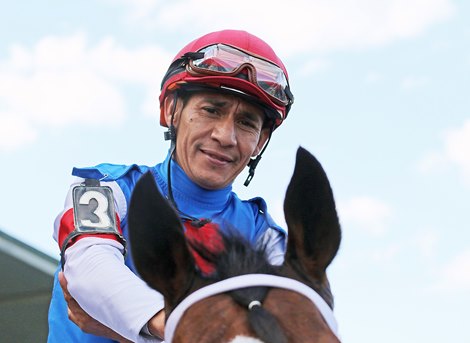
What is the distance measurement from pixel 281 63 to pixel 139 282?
1.45m

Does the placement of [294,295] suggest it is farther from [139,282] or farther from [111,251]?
[111,251]

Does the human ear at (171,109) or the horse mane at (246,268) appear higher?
the human ear at (171,109)

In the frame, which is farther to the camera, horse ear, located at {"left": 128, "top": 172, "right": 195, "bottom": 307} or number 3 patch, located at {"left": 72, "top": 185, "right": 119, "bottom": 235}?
number 3 patch, located at {"left": 72, "top": 185, "right": 119, "bottom": 235}

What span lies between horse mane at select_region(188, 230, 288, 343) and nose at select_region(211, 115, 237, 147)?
1194 mm

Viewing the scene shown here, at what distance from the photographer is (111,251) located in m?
2.49

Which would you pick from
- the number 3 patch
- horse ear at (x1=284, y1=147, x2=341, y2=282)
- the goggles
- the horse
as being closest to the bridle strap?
the horse

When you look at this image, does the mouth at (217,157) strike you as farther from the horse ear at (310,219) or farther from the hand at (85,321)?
the horse ear at (310,219)

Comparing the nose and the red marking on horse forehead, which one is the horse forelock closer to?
the red marking on horse forehead

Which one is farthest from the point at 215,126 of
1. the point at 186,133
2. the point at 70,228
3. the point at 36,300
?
the point at 36,300

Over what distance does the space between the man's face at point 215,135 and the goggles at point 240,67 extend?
0.09 meters

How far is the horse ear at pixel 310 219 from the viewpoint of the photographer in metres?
1.87

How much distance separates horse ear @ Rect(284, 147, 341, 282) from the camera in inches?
73.5

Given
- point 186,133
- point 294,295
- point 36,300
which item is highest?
point 186,133

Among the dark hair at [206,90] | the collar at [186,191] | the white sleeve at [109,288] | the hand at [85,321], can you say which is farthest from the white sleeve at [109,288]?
the dark hair at [206,90]
